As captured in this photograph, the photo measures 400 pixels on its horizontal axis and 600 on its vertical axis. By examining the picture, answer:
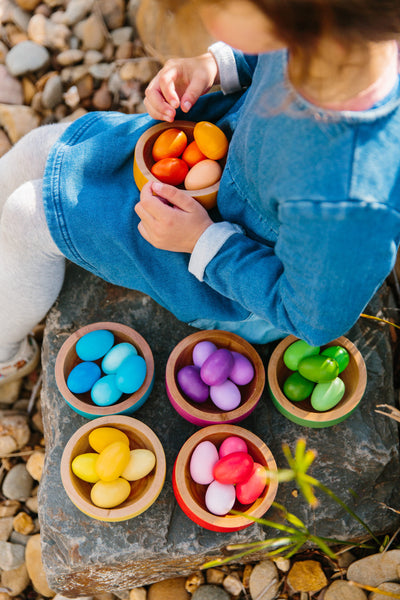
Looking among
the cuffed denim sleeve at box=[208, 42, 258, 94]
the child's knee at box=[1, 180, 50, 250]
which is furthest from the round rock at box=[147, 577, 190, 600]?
the cuffed denim sleeve at box=[208, 42, 258, 94]

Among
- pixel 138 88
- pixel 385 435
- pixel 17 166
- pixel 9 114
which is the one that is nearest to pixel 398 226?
pixel 385 435

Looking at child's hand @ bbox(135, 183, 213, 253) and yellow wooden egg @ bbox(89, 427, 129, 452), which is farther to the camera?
yellow wooden egg @ bbox(89, 427, 129, 452)

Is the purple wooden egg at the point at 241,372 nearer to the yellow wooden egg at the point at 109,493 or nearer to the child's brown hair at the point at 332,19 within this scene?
the yellow wooden egg at the point at 109,493

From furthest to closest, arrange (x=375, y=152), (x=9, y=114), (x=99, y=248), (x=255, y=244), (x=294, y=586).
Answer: (x=9, y=114)
(x=294, y=586)
(x=99, y=248)
(x=255, y=244)
(x=375, y=152)

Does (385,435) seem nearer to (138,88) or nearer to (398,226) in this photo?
(398,226)

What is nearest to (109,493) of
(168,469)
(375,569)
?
(168,469)

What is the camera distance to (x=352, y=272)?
0.85 m

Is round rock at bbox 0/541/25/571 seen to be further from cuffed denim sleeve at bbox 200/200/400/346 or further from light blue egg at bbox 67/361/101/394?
cuffed denim sleeve at bbox 200/200/400/346

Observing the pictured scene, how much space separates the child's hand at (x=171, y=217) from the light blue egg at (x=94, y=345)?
338 mm

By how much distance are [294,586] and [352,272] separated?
92 cm

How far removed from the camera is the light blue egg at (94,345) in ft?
4.37

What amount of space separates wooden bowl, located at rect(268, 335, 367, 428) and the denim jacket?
0.26 ft

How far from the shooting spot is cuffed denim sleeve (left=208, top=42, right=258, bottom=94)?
4.11ft

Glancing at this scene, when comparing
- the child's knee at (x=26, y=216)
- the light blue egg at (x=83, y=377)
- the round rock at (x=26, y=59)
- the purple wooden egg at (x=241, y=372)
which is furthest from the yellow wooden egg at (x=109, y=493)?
the round rock at (x=26, y=59)
